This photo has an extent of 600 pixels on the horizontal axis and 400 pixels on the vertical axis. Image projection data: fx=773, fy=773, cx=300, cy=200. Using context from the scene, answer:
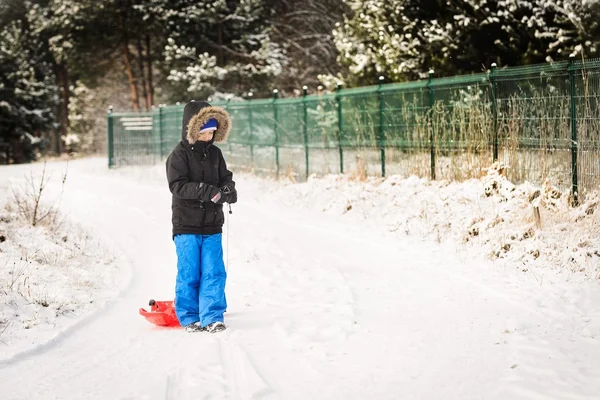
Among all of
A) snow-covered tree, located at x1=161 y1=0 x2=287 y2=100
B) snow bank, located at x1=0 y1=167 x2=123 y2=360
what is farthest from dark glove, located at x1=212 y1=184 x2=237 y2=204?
snow-covered tree, located at x1=161 y1=0 x2=287 y2=100

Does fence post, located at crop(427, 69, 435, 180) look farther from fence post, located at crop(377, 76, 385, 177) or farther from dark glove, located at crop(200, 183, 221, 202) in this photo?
dark glove, located at crop(200, 183, 221, 202)

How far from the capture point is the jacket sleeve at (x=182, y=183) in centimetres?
670

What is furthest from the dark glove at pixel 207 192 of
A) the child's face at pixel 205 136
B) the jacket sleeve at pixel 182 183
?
the child's face at pixel 205 136

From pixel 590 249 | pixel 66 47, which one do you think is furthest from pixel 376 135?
pixel 66 47

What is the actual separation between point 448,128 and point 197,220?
7320mm

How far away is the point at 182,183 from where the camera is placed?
22.3ft

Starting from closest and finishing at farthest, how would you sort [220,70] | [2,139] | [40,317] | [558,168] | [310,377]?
[310,377] < [40,317] < [558,168] < [220,70] < [2,139]

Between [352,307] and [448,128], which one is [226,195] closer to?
[352,307]

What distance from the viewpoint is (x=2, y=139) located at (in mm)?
44375

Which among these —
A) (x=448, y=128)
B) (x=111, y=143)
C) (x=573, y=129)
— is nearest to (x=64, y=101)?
(x=111, y=143)

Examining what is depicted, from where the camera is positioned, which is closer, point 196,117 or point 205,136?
point 196,117

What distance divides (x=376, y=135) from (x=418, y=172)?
163cm

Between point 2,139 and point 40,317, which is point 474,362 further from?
point 2,139

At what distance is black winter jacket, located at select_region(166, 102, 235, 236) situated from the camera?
6824 millimetres
